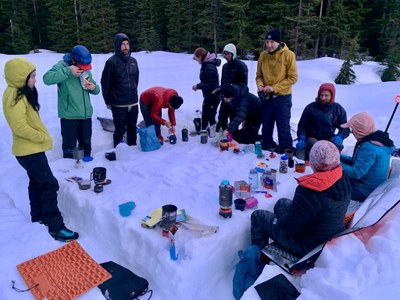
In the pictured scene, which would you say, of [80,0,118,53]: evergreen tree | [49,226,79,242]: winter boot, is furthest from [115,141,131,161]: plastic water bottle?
[80,0,118,53]: evergreen tree

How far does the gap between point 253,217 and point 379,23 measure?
20.6 meters

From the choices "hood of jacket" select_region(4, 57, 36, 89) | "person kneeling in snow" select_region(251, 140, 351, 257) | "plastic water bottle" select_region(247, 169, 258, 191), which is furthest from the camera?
"plastic water bottle" select_region(247, 169, 258, 191)

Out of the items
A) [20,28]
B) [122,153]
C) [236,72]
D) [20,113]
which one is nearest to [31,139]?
[20,113]

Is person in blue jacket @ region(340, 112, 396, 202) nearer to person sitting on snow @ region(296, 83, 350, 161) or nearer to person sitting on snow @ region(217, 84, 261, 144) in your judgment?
person sitting on snow @ region(296, 83, 350, 161)

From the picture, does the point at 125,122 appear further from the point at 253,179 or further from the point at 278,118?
the point at 253,179

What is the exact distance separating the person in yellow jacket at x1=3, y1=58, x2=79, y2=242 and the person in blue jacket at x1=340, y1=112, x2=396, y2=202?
115 inches

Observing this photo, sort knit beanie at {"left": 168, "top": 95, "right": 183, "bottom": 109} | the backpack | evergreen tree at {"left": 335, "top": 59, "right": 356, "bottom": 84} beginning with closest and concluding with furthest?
the backpack → knit beanie at {"left": 168, "top": 95, "right": 183, "bottom": 109} → evergreen tree at {"left": 335, "top": 59, "right": 356, "bottom": 84}

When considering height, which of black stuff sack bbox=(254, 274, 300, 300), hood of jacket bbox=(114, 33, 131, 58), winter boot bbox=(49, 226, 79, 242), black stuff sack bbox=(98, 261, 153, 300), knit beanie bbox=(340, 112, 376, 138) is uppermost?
hood of jacket bbox=(114, 33, 131, 58)

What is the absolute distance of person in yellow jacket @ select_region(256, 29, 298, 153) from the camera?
4.52m

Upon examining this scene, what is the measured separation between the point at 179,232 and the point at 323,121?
272 cm

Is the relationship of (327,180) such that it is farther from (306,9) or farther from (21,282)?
(306,9)

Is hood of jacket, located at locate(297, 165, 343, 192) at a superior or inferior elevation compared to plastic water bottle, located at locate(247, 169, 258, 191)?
superior

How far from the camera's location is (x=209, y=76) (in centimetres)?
555

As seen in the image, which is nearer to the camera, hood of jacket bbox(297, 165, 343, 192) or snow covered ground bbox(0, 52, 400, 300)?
snow covered ground bbox(0, 52, 400, 300)
